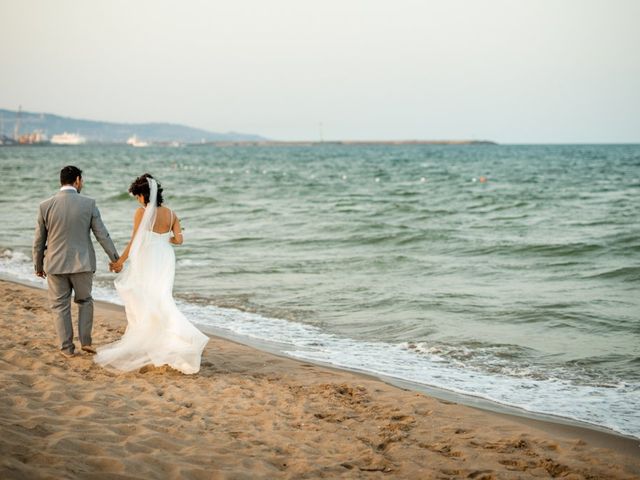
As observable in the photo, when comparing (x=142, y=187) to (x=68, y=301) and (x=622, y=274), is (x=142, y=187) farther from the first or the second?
(x=622, y=274)

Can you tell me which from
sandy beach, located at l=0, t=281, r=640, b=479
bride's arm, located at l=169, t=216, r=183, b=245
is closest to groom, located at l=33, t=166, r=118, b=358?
bride's arm, located at l=169, t=216, r=183, b=245

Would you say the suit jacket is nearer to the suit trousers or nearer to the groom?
the groom

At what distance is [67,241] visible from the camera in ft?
21.2

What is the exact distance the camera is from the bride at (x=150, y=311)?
21.0 feet

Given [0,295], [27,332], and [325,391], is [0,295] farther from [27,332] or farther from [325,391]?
[325,391]

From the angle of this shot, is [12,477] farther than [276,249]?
No

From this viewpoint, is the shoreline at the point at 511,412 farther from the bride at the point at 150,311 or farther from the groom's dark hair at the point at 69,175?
the groom's dark hair at the point at 69,175

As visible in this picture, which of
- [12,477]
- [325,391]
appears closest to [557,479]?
[325,391]

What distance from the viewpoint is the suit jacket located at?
253 inches

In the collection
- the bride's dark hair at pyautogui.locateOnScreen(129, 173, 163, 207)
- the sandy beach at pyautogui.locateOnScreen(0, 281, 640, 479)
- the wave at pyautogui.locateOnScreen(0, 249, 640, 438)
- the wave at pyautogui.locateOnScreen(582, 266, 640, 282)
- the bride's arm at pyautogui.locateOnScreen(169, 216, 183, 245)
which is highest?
the bride's dark hair at pyautogui.locateOnScreen(129, 173, 163, 207)

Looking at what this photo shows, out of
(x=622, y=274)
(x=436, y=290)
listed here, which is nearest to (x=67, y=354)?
(x=436, y=290)

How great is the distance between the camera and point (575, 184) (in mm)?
38188

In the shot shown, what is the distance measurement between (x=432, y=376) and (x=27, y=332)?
435 centimetres

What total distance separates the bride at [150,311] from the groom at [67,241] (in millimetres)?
319
